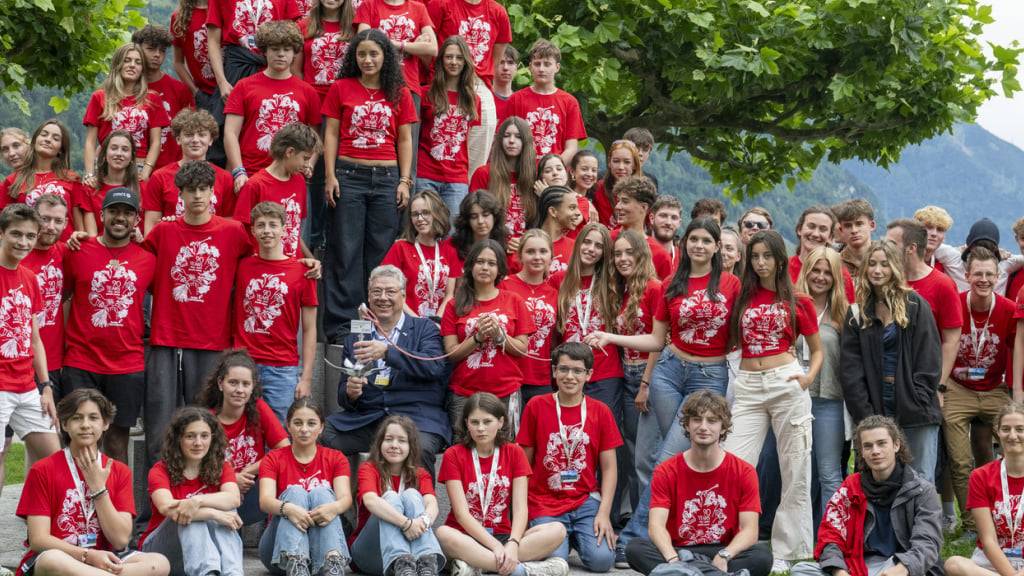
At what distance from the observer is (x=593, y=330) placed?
9305 mm

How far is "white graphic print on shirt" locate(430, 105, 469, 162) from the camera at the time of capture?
10992mm

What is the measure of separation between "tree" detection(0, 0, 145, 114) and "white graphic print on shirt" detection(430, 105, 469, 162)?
5142 mm

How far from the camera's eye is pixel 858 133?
16391 mm

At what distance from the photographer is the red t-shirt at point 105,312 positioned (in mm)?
8789

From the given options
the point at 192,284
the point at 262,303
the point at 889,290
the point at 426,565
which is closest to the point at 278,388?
the point at 262,303

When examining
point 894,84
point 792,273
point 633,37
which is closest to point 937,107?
point 894,84

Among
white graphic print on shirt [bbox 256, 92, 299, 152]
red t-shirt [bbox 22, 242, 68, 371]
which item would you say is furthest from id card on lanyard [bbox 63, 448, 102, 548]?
white graphic print on shirt [bbox 256, 92, 299, 152]

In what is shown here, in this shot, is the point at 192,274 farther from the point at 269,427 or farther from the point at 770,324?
the point at 770,324

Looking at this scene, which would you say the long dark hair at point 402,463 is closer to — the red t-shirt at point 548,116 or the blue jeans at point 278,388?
the blue jeans at point 278,388

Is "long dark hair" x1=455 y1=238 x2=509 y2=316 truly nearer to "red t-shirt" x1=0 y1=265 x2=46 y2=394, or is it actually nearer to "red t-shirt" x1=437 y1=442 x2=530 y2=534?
"red t-shirt" x1=437 y1=442 x2=530 y2=534

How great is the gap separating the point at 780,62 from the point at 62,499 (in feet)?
32.8

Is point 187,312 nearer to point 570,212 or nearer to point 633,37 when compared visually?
point 570,212

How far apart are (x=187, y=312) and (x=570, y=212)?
296cm

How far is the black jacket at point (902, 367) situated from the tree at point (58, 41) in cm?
906
